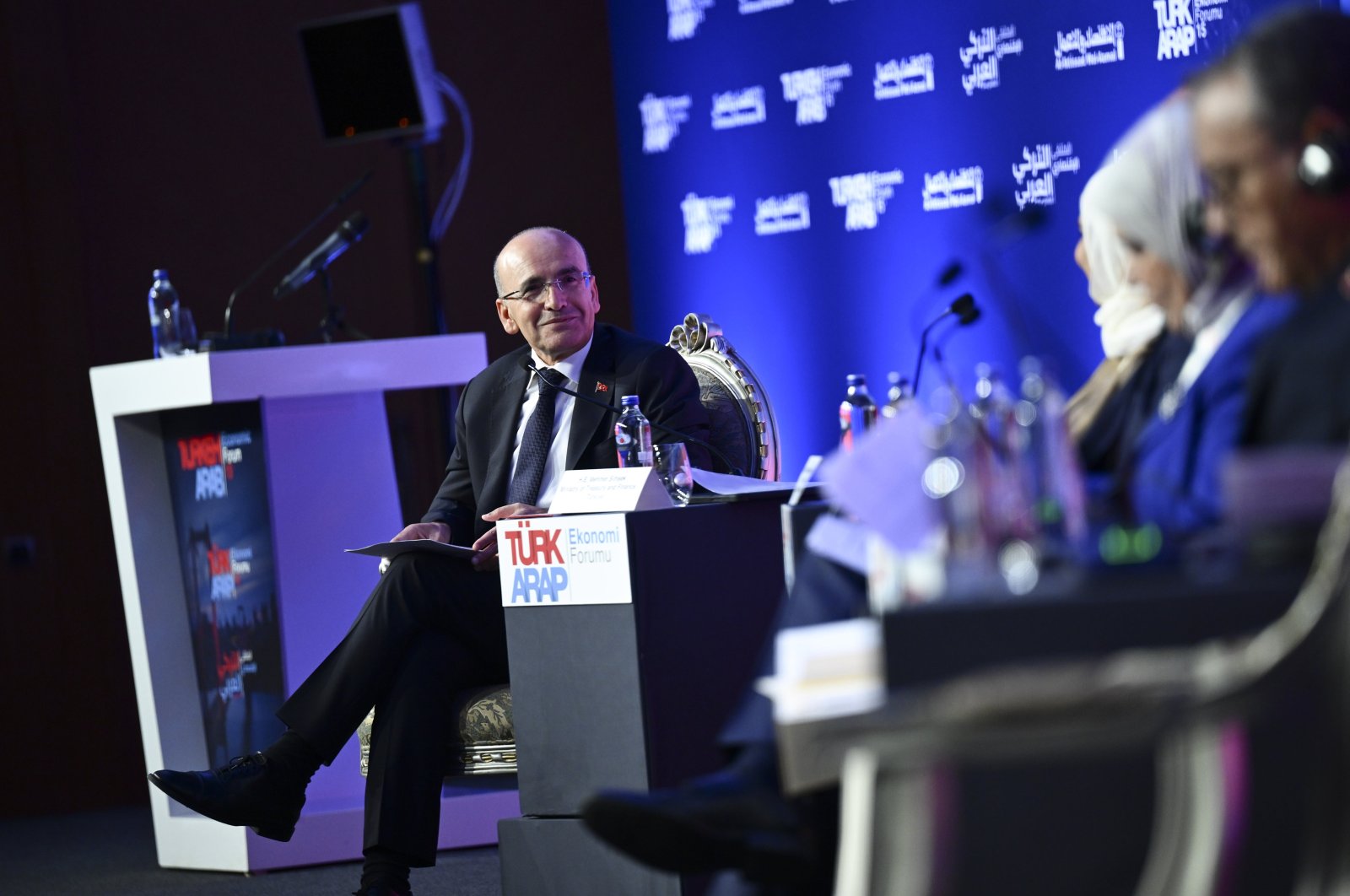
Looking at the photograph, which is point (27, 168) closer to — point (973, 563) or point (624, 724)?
point (624, 724)

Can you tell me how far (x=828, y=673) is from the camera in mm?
1468

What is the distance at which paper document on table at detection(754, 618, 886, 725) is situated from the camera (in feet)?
4.70

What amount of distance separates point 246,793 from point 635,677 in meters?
0.95

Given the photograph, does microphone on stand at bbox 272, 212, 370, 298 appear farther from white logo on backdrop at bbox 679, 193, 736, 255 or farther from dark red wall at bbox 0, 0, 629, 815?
white logo on backdrop at bbox 679, 193, 736, 255

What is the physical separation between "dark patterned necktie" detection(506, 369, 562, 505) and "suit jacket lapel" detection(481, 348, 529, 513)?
24mm

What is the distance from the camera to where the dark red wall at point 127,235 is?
5.59 metres

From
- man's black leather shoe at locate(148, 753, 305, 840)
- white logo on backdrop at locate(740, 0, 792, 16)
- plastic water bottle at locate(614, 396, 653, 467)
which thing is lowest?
man's black leather shoe at locate(148, 753, 305, 840)

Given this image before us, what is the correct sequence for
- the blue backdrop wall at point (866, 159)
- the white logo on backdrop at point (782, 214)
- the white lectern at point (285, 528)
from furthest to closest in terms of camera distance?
the white logo on backdrop at point (782, 214) → the blue backdrop wall at point (866, 159) → the white lectern at point (285, 528)

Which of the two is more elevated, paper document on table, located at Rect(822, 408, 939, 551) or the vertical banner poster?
paper document on table, located at Rect(822, 408, 939, 551)

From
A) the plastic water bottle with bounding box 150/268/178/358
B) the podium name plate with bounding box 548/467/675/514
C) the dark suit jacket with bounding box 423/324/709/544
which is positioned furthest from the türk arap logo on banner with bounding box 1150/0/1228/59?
the plastic water bottle with bounding box 150/268/178/358

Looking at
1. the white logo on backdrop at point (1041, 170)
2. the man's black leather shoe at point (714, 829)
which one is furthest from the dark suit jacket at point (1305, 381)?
the white logo on backdrop at point (1041, 170)

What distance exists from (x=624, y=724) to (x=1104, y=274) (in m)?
1.10

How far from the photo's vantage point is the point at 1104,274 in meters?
2.42

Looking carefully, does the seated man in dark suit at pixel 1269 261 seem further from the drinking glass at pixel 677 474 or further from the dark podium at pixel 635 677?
the drinking glass at pixel 677 474
